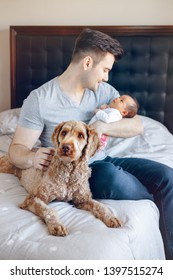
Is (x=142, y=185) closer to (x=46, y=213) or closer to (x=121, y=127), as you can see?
(x=121, y=127)

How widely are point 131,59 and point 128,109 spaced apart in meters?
0.78

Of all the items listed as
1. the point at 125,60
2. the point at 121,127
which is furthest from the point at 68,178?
the point at 125,60

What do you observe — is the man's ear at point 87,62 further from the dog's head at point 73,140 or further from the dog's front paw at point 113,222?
the dog's front paw at point 113,222

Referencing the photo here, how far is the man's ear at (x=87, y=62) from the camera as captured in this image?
124cm

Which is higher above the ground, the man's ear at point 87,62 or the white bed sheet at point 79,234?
the man's ear at point 87,62

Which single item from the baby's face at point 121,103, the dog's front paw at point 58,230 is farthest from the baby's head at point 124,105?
the dog's front paw at point 58,230

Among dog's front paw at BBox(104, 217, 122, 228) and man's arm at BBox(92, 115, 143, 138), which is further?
man's arm at BBox(92, 115, 143, 138)

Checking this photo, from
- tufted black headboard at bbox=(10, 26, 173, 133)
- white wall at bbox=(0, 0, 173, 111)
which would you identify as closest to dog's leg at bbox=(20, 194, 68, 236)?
tufted black headboard at bbox=(10, 26, 173, 133)

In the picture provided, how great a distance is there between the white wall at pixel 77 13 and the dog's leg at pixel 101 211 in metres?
1.33

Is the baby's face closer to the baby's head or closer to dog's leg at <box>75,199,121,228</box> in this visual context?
the baby's head

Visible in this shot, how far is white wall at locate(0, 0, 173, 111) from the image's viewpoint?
2.02m

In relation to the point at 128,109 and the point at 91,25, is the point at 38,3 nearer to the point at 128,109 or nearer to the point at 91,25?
the point at 91,25

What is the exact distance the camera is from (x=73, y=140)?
100cm

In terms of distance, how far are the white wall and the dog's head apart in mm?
1244
